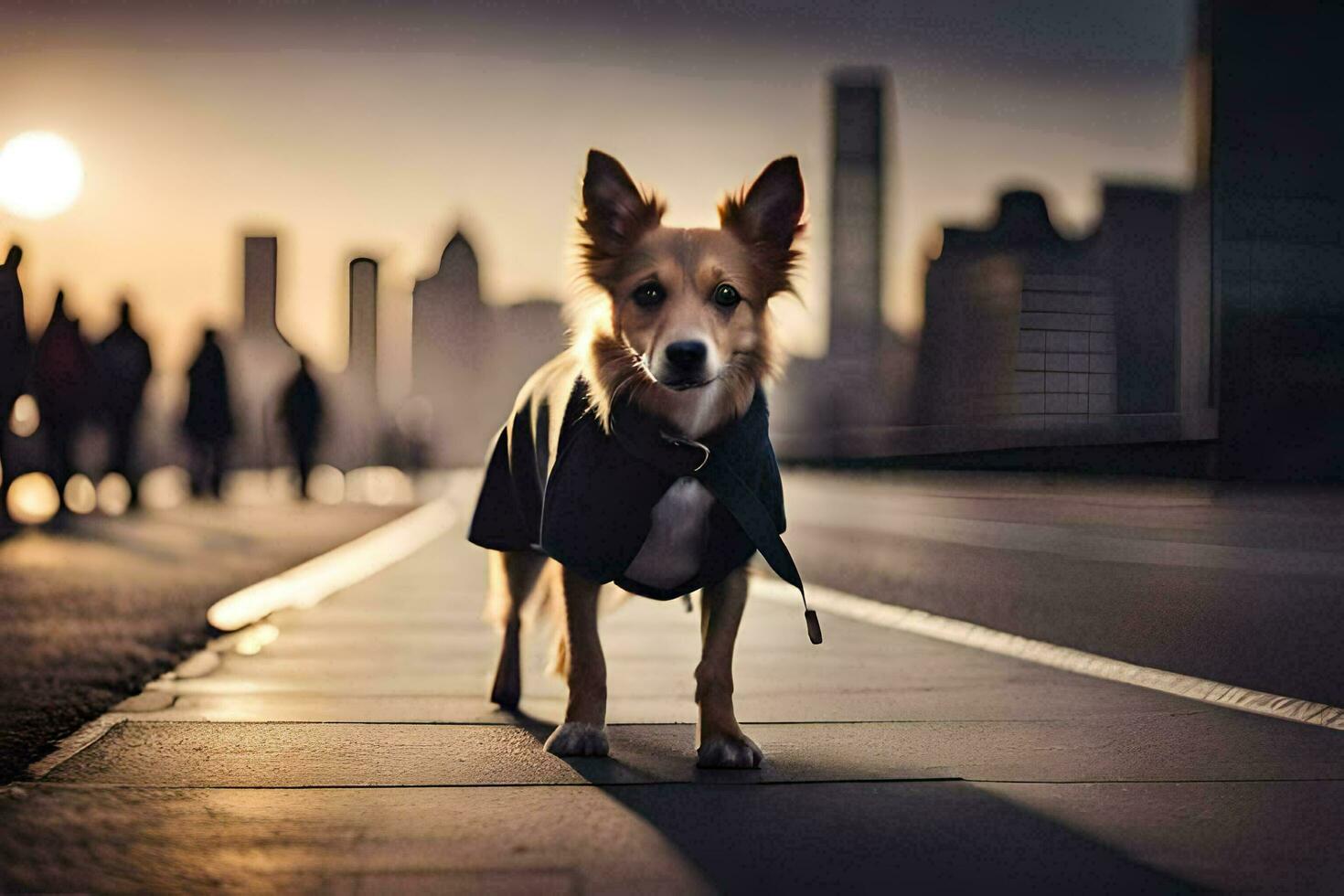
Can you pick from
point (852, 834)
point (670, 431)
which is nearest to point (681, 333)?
point (670, 431)

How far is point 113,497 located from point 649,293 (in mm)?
15820

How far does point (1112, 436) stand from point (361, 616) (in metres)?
3.58

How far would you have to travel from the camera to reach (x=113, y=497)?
17.8 meters

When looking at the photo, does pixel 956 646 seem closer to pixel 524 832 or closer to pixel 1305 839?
pixel 1305 839

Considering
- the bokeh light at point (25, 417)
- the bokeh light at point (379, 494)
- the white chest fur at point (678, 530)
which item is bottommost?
the bokeh light at point (379, 494)

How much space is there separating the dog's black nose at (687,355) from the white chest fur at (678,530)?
0.33 m

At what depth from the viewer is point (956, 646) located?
575 cm

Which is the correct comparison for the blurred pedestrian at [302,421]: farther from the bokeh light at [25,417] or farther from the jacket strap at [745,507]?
the jacket strap at [745,507]

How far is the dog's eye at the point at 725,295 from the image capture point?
12.3 ft

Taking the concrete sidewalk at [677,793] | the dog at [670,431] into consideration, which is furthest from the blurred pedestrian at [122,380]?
the dog at [670,431]

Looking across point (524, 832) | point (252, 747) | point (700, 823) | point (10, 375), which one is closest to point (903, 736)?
point (700, 823)

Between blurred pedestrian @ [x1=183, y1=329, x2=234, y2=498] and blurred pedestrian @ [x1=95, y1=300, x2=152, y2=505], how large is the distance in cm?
145

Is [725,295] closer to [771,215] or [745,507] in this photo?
[771,215]

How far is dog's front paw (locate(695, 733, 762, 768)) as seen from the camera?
350cm
